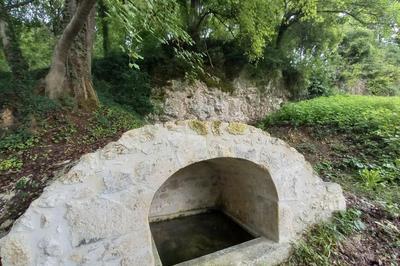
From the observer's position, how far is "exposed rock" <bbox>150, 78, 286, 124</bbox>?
8404 mm

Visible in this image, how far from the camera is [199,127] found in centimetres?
226

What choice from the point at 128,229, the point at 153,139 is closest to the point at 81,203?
the point at 128,229

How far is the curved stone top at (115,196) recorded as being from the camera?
174 cm

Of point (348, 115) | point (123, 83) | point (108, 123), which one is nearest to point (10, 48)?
point (108, 123)

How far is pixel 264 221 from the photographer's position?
3.03 m

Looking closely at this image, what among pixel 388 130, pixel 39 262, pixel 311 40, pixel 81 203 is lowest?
pixel 39 262

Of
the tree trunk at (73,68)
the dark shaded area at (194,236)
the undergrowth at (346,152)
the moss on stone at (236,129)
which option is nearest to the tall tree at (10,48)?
the tree trunk at (73,68)

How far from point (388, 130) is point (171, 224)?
17.5 feet

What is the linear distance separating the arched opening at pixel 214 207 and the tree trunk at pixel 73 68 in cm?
326

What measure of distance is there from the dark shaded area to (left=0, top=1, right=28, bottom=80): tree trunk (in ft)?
14.7

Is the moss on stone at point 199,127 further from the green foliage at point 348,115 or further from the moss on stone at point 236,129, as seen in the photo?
the green foliage at point 348,115

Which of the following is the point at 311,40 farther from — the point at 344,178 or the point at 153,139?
the point at 153,139

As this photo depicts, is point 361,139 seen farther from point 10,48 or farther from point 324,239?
point 10,48

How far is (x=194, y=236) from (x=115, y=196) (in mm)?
1907
